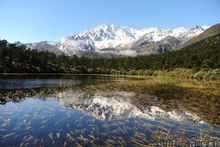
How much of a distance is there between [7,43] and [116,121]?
493 ft

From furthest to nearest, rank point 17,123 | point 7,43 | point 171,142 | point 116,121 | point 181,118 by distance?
1. point 7,43
2. point 181,118
3. point 116,121
4. point 17,123
5. point 171,142

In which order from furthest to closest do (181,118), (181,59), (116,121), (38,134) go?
(181,59) < (181,118) < (116,121) < (38,134)

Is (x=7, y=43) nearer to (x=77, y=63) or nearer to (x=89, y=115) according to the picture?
(x=77, y=63)

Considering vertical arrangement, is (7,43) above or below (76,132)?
above

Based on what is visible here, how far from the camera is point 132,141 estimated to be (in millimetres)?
16453

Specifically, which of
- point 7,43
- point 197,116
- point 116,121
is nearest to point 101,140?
point 116,121

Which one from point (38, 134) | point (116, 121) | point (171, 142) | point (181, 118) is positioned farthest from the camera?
point (181, 118)

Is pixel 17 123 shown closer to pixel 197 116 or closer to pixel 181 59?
pixel 197 116

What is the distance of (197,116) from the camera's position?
26031 mm

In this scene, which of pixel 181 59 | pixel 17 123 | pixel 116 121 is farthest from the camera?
pixel 181 59

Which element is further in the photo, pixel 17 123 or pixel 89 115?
pixel 89 115

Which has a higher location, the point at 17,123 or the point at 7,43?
the point at 7,43

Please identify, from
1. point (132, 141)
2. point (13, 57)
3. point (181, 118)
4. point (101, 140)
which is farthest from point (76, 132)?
point (13, 57)

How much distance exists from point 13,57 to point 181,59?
131 meters
